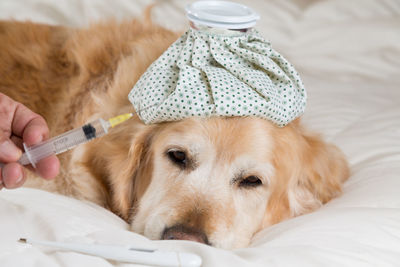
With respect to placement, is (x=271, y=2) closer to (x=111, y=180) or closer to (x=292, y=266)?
(x=111, y=180)

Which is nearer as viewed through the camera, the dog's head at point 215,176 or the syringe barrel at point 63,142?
the syringe barrel at point 63,142

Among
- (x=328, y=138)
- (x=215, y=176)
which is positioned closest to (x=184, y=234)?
(x=215, y=176)

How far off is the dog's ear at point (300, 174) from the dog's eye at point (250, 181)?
0.19 feet

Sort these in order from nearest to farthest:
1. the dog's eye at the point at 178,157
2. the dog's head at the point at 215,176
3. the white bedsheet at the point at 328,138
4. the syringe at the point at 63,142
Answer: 1. the white bedsheet at the point at 328,138
2. the syringe at the point at 63,142
3. the dog's head at the point at 215,176
4. the dog's eye at the point at 178,157

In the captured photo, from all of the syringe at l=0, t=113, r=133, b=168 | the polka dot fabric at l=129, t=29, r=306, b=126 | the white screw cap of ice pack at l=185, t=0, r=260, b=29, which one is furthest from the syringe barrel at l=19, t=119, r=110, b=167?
the white screw cap of ice pack at l=185, t=0, r=260, b=29

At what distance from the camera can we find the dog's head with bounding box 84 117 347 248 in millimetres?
1431

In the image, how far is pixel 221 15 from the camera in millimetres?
1505

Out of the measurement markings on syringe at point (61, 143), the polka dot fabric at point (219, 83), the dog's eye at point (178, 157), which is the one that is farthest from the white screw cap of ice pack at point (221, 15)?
the measurement markings on syringe at point (61, 143)

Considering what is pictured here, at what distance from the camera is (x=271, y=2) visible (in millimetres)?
2994

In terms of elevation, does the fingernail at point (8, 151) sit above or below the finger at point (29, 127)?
above

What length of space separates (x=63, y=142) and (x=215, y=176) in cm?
49

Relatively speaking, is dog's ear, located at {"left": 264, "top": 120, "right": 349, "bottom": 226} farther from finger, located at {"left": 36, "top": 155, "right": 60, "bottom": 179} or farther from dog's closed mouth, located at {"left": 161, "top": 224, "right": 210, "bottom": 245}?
finger, located at {"left": 36, "top": 155, "right": 60, "bottom": 179}

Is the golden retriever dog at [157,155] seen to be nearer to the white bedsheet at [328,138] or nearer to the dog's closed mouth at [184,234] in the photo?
the dog's closed mouth at [184,234]

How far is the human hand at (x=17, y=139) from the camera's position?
117 cm
